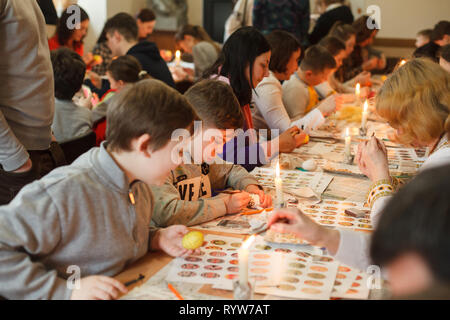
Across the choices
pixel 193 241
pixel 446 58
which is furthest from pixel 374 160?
pixel 446 58

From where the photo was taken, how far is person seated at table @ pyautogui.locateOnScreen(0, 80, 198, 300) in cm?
114

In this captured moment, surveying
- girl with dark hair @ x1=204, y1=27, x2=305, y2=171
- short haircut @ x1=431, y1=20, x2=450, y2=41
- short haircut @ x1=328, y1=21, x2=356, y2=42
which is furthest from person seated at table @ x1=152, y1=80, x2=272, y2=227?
short haircut @ x1=431, y1=20, x2=450, y2=41

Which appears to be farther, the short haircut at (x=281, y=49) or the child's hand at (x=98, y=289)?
the short haircut at (x=281, y=49)

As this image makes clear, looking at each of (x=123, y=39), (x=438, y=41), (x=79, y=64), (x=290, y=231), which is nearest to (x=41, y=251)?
(x=290, y=231)

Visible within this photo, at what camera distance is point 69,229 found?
1.21m

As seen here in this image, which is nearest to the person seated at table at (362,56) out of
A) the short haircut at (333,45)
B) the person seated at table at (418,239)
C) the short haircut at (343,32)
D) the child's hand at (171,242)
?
the short haircut at (343,32)

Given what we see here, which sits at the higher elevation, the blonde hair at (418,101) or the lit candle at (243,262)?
the blonde hair at (418,101)

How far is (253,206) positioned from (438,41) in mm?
4561

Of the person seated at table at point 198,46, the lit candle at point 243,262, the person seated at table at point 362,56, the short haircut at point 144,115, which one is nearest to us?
the lit candle at point 243,262

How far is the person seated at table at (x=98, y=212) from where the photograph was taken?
1140 millimetres

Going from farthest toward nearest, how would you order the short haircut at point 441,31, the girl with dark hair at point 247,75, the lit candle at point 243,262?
the short haircut at point 441,31 → the girl with dark hair at point 247,75 → the lit candle at point 243,262

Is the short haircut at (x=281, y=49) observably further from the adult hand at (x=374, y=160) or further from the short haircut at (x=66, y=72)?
the adult hand at (x=374, y=160)

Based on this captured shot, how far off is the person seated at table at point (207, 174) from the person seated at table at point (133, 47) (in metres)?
2.43

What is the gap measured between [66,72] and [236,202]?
1.67 m
